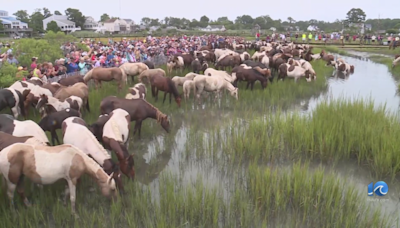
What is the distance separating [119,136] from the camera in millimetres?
6652

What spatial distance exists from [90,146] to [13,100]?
481 centimetres

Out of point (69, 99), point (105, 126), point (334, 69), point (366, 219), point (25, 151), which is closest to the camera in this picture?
point (366, 219)

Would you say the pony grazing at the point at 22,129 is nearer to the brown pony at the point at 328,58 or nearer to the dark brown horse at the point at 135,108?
the dark brown horse at the point at 135,108

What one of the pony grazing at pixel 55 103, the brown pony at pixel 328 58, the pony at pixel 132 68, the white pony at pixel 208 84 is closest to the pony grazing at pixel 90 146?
the pony grazing at pixel 55 103

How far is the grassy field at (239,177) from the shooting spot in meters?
5.10

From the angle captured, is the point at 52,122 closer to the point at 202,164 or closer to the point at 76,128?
the point at 76,128

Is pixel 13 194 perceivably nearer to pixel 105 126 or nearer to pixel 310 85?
pixel 105 126

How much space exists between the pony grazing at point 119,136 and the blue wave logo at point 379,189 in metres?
4.66

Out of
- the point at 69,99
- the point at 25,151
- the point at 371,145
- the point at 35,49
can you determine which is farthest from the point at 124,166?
the point at 35,49

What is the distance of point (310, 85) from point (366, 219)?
11.3m

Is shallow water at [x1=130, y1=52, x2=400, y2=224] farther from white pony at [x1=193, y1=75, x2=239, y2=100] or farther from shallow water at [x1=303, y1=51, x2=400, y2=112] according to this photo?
shallow water at [x1=303, y1=51, x2=400, y2=112]

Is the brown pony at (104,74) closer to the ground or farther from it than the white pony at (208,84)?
farther from it

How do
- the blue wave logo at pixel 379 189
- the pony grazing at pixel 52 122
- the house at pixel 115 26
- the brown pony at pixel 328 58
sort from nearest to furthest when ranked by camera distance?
1. the blue wave logo at pixel 379 189
2. the pony grazing at pixel 52 122
3. the brown pony at pixel 328 58
4. the house at pixel 115 26

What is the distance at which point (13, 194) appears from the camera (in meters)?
5.42
